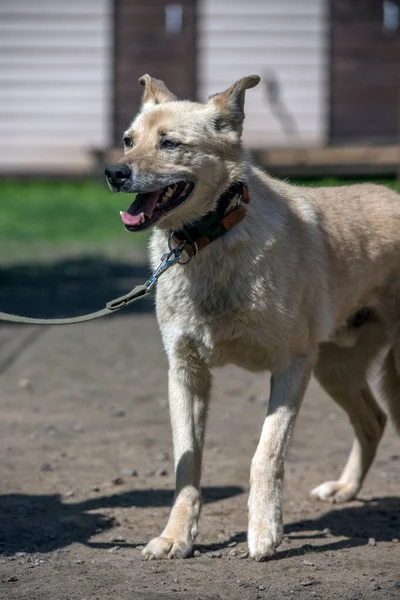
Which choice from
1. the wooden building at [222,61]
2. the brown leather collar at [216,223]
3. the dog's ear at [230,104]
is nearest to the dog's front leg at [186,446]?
the brown leather collar at [216,223]

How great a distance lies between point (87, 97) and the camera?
19.7 metres

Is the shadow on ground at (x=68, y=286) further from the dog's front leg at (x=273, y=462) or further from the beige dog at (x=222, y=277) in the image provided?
the dog's front leg at (x=273, y=462)

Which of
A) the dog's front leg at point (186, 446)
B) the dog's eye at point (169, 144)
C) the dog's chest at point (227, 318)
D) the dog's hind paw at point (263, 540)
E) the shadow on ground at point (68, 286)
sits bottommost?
the shadow on ground at point (68, 286)

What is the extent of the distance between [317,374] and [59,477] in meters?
1.40

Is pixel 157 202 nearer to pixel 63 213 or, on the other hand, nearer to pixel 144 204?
pixel 144 204

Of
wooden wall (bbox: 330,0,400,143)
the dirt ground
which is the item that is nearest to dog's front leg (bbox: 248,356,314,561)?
the dirt ground

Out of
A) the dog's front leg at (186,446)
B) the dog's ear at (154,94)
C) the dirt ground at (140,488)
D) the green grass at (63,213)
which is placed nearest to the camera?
the dirt ground at (140,488)

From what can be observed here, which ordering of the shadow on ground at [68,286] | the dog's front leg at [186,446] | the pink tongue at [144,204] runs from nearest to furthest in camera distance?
the pink tongue at [144,204], the dog's front leg at [186,446], the shadow on ground at [68,286]

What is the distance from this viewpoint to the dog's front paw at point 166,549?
162 inches

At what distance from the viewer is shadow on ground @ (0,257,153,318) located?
9688 mm

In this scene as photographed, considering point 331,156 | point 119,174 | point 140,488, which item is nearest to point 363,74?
point 331,156

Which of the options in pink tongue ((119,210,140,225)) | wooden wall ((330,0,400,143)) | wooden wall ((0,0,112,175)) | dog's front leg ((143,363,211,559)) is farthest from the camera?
wooden wall ((0,0,112,175))

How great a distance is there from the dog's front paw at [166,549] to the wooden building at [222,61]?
15.5 metres

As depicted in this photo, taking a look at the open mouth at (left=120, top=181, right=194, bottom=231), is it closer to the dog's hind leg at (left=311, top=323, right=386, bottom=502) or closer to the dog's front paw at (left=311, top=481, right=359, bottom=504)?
the dog's hind leg at (left=311, top=323, right=386, bottom=502)
